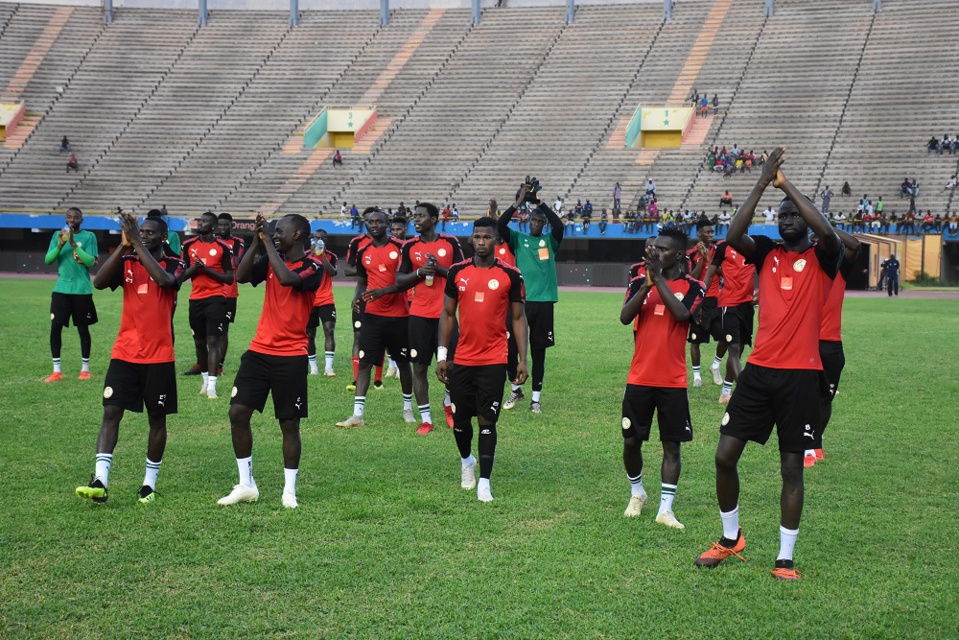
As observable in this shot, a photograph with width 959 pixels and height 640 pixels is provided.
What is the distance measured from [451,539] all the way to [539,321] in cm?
585

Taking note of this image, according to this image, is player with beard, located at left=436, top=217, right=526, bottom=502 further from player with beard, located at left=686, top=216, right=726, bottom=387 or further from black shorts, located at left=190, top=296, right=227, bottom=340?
black shorts, located at left=190, top=296, right=227, bottom=340

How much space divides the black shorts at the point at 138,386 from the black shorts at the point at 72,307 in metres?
6.98

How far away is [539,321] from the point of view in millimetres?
12539

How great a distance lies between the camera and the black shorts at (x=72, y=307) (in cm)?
1436

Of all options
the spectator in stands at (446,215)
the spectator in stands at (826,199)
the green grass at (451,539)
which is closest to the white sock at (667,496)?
the green grass at (451,539)

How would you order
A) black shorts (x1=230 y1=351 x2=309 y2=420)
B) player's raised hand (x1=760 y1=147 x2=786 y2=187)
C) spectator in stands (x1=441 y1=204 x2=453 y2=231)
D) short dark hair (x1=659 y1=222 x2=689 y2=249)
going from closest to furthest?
player's raised hand (x1=760 y1=147 x2=786 y2=187)
short dark hair (x1=659 y1=222 x2=689 y2=249)
black shorts (x1=230 y1=351 x2=309 y2=420)
spectator in stands (x1=441 y1=204 x2=453 y2=231)

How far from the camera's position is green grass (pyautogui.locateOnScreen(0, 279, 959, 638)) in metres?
5.52

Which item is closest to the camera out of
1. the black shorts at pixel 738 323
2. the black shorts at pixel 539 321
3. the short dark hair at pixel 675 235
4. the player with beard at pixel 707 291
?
the short dark hair at pixel 675 235

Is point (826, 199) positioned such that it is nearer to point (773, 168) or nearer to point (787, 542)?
point (787, 542)

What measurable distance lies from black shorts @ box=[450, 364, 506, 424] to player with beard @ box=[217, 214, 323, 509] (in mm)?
1296

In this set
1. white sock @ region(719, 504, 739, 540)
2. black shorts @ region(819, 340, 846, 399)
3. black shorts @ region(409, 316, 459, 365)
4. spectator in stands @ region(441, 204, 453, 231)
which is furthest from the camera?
spectator in stands @ region(441, 204, 453, 231)

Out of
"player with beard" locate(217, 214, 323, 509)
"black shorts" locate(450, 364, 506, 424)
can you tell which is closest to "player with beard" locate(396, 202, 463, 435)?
"black shorts" locate(450, 364, 506, 424)

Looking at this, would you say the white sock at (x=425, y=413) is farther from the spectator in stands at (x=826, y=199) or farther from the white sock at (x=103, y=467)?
the spectator in stands at (x=826, y=199)

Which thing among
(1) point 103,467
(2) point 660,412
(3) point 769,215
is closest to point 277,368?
(1) point 103,467
